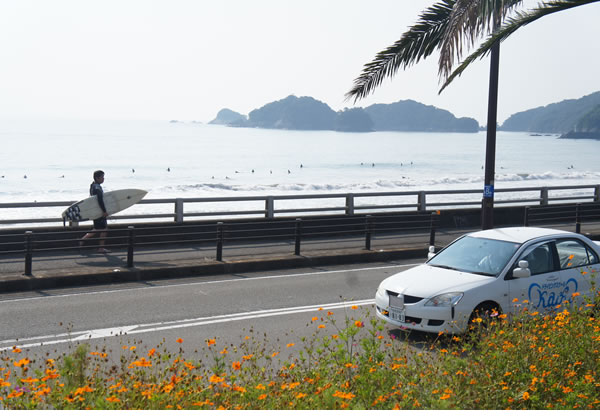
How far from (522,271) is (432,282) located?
1203 millimetres

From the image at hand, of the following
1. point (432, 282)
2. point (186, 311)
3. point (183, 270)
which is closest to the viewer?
point (432, 282)

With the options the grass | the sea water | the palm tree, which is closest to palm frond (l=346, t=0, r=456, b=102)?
the palm tree

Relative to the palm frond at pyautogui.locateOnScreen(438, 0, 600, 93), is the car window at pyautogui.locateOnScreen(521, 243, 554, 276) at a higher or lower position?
lower

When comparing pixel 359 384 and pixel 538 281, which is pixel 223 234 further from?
pixel 359 384

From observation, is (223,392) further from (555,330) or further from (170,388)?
(555,330)

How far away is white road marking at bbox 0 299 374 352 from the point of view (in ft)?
31.3

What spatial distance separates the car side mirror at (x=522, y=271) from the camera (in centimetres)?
978

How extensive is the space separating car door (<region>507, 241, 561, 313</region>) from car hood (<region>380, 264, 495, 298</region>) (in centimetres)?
42

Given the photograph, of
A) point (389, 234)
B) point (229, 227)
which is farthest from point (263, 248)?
point (389, 234)

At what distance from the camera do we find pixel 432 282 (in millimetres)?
9992

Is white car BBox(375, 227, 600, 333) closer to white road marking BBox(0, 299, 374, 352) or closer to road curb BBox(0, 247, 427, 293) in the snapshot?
white road marking BBox(0, 299, 374, 352)

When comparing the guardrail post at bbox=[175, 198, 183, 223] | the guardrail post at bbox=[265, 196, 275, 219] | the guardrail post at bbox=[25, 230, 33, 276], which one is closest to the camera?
the guardrail post at bbox=[25, 230, 33, 276]

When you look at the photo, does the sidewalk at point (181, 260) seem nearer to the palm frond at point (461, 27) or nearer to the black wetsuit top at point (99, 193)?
the black wetsuit top at point (99, 193)

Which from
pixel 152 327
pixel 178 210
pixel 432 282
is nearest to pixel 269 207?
pixel 178 210
